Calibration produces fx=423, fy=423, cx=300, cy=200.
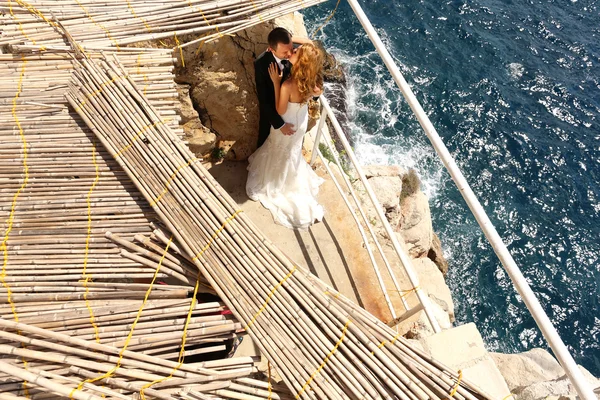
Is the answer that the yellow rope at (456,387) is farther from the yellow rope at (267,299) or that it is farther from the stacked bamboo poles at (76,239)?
the stacked bamboo poles at (76,239)

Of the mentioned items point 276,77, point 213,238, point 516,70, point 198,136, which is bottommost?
point 213,238

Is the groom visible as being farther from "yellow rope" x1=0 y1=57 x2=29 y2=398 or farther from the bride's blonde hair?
"yellow rope" x1=0 y1=57 x2=29 y2=398

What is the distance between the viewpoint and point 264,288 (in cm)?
337

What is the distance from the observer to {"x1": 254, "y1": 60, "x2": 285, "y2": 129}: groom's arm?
4.89m

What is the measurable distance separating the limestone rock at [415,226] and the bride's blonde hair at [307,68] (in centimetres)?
510

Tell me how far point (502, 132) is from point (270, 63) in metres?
10.9

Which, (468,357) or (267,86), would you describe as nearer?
(468,357)

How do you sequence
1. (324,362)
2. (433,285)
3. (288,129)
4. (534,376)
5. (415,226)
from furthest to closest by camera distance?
(415,226), (433,285), (534,376), (288,129), (324,362)

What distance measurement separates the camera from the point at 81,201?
381 cm

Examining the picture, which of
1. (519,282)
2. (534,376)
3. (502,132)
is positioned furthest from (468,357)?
(502,132)

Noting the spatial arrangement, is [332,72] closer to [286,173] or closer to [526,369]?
[286,173]

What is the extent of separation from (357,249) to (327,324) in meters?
2.73

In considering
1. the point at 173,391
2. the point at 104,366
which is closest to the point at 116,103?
the point at 104,366

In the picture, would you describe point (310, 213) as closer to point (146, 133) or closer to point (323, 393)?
point (146, 133)
